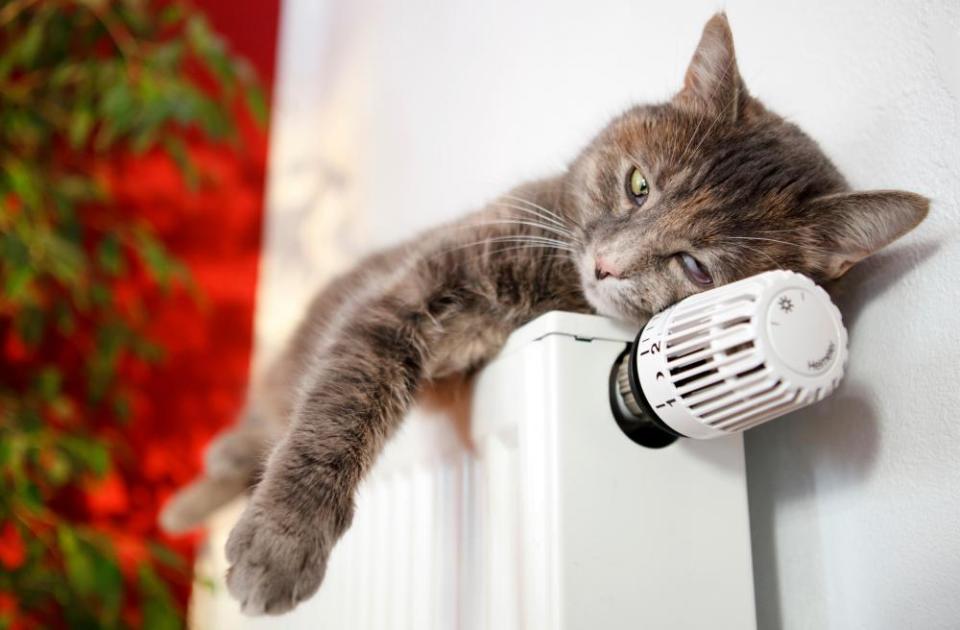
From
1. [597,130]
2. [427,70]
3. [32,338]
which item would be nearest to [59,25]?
[32,338]

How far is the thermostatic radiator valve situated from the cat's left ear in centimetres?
12

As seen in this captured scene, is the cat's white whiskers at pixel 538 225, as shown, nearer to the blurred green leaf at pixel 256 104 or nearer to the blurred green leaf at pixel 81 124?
the blurred green leaf at pixel 256 104

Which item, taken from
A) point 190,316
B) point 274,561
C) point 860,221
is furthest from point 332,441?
point 190,316

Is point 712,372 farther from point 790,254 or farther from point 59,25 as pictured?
point 59,25

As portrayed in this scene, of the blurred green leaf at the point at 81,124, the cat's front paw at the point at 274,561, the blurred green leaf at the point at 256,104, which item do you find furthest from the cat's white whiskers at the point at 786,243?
the blurred green leaf at the point at 81,124

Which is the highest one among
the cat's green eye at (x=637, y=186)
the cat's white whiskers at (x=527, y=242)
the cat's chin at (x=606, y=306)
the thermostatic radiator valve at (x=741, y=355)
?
the cat's green eye at (x=637, y=186)

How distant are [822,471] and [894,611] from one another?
0.13 metres

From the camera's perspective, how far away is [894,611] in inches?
23.3

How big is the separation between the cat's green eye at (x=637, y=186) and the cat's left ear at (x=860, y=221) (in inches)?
7.4

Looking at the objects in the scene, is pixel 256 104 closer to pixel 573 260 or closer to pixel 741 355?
pixel 573 260

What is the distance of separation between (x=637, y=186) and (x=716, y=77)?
14 centimetres

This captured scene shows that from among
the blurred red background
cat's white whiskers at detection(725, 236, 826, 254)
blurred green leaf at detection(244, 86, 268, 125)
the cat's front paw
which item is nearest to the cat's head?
cat's white whiskers at detection(725, 236, 826, 254)

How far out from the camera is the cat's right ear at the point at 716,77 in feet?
2.34

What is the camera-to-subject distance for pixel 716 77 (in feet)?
2.45
